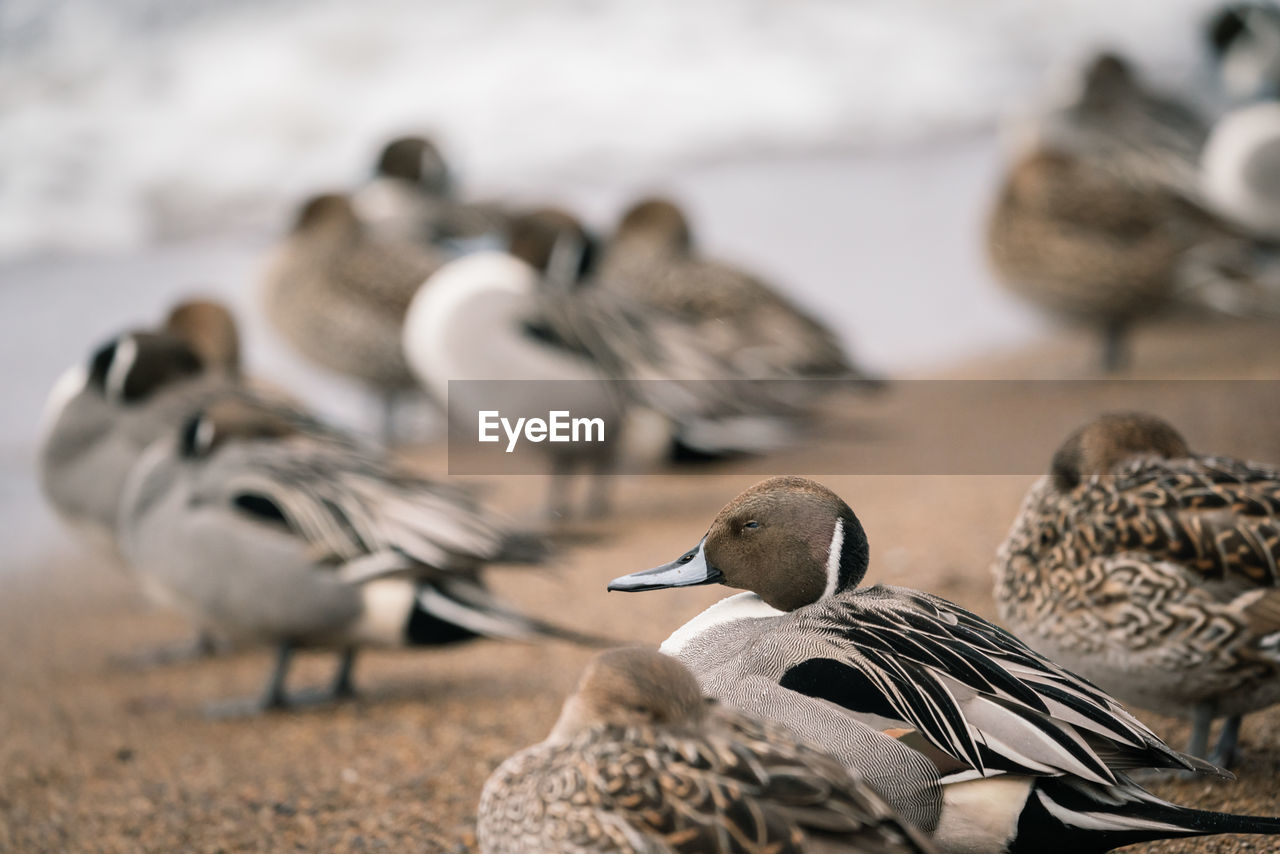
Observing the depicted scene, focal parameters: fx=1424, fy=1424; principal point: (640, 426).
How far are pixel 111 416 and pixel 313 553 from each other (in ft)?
4.36

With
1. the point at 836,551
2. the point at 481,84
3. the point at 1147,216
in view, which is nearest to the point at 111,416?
the point at 836,551

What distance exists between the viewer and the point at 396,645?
11.4ft

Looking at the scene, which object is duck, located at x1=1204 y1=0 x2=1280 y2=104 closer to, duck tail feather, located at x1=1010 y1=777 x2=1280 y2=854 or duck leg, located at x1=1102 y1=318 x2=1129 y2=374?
duck leg, located at x1=1102 y1=318 x2=1129 y2=374

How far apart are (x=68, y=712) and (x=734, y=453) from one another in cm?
237

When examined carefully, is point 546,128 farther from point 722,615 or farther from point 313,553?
point 722,615

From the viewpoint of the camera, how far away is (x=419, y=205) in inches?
295

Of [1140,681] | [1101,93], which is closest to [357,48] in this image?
[1101,93]

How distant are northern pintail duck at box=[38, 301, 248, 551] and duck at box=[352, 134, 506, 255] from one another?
2099 mm

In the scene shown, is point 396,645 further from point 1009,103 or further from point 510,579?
point 1009,103

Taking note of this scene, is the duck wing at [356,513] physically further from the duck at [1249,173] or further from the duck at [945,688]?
the duck at [1249,173]

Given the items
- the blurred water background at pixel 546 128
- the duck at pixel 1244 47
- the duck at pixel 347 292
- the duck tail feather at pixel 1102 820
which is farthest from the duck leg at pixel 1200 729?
the blurred water background at pixel 546 128

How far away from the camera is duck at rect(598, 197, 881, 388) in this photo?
5.71m

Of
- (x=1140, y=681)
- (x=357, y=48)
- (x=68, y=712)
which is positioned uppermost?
(x=357, y=48)

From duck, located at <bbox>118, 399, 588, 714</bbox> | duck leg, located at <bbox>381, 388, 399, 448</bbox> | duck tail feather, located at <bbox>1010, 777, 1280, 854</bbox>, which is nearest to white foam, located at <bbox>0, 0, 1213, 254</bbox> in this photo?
duck leg, located at <bbox>381, 388, 399, 448</bbox>
